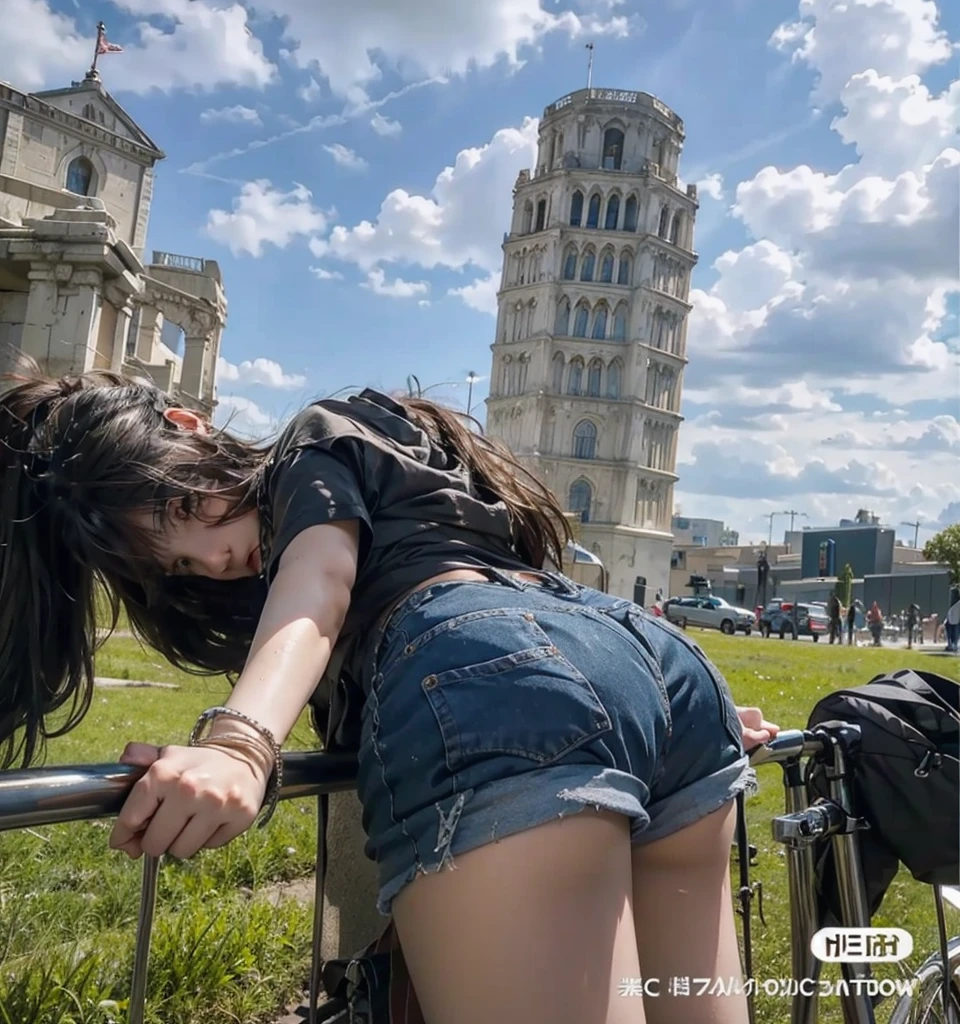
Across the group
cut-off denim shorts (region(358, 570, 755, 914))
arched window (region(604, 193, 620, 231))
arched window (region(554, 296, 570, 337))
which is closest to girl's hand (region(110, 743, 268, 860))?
cut-off denim shorts (region(358, 570, 755, 914))

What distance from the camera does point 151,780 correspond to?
1.16m

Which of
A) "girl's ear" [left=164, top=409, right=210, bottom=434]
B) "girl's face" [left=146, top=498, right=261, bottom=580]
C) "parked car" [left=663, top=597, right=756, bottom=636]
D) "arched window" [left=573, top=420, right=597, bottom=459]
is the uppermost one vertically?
"arched window" [left=573, top=420, right=597, bottom=459]

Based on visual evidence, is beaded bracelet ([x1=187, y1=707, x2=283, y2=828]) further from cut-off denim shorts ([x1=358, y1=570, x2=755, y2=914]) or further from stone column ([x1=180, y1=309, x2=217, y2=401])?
stone column ([x1=180, y1=309, x2=217, y2=401])

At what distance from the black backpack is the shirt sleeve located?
1354 millimetres

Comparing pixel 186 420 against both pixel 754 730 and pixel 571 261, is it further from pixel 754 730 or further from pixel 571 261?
pixel 571 261

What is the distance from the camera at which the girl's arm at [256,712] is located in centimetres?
115

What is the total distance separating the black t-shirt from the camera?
160cm

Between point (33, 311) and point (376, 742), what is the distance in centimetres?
1318

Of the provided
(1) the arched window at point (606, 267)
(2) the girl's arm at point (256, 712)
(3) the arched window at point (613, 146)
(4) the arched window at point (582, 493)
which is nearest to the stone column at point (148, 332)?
(2) the girl's arm at point (256, 712)

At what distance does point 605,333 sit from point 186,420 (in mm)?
75624

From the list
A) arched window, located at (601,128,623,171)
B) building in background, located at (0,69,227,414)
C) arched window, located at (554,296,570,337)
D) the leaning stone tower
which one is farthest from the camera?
arched window, located at (601,128,623,171)

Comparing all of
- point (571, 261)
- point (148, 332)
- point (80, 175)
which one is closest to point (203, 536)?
point (148, 332)

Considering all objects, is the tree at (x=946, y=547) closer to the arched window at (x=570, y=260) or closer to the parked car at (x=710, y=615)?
the parked car at (x=710, y=615)

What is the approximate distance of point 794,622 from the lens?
40.3 m
